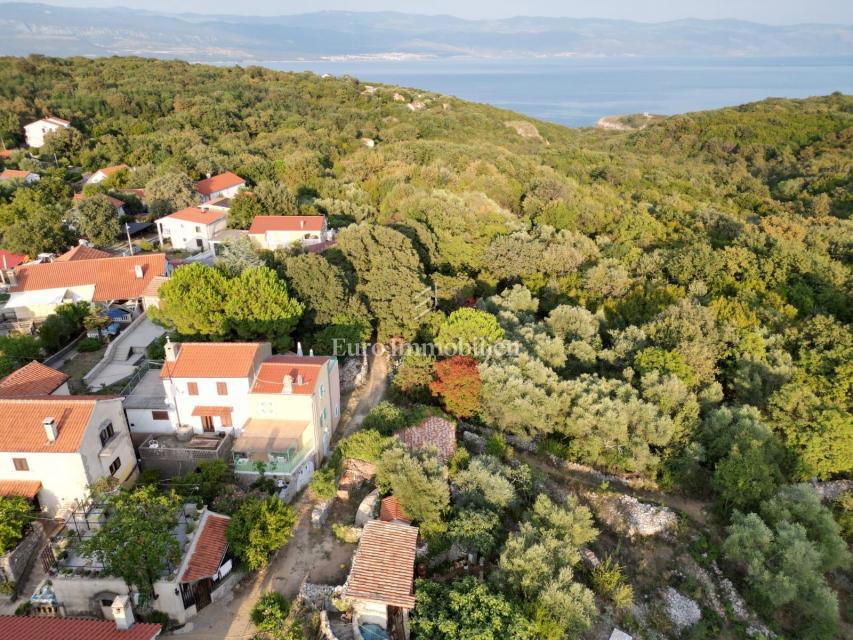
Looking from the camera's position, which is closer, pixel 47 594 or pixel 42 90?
pixel 47 594

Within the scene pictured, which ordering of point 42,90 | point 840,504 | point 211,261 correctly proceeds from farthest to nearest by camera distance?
1. point 42,90
2. point 211,261
3. point 840,504

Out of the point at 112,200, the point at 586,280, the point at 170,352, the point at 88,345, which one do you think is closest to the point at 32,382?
the point at 170,352

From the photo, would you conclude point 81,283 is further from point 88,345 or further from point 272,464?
point 272,464

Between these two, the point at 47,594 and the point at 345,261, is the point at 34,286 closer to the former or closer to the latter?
the point at 345,261

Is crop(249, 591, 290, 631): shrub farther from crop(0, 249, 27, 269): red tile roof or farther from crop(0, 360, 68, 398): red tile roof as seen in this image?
crop(0, 249, 27, 269): red tile roof

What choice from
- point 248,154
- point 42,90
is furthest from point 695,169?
point 42,90
